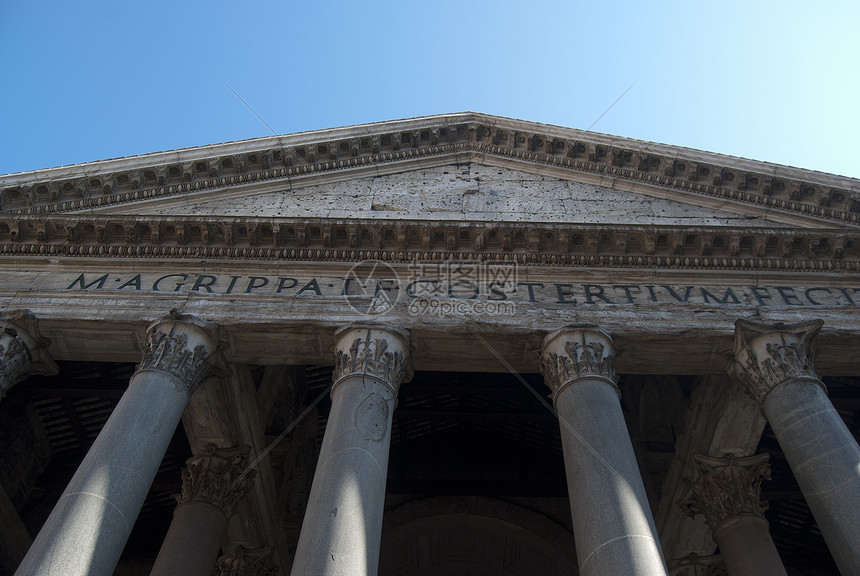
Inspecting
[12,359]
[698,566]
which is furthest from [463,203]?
[12,359]

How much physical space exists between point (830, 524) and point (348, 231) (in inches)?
265

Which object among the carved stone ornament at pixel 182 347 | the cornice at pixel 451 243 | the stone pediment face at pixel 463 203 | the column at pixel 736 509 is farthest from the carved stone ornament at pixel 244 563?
the column at pixel 736 509

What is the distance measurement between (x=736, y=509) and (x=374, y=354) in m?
5.48

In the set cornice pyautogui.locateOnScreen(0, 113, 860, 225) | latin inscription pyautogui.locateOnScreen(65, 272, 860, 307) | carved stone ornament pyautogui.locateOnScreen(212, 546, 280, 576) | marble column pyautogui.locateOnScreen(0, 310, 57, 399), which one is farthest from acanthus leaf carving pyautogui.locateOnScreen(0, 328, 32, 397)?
carved stone ornament pyautogui.locateOnScreen(212, 546, 280, 576)

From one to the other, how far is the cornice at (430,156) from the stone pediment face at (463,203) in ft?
0.91

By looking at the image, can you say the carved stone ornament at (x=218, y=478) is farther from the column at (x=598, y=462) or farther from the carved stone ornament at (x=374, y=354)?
the column at (x=598, y=462)

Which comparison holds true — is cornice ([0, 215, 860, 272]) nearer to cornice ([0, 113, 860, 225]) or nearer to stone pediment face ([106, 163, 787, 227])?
stone pediment face ([106, 163, 787, 227])

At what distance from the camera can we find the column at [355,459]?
6219 mm

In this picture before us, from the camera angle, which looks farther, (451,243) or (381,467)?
(451,243)

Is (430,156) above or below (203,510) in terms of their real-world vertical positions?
above

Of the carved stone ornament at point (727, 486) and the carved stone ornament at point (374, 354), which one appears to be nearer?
the carved stone ornament at point (374, 354)

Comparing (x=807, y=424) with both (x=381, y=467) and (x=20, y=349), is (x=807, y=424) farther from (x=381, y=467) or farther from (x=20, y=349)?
(x=20, y=349)

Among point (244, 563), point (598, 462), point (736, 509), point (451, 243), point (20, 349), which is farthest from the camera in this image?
point (244, 563)

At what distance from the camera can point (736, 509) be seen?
31.2 feet
